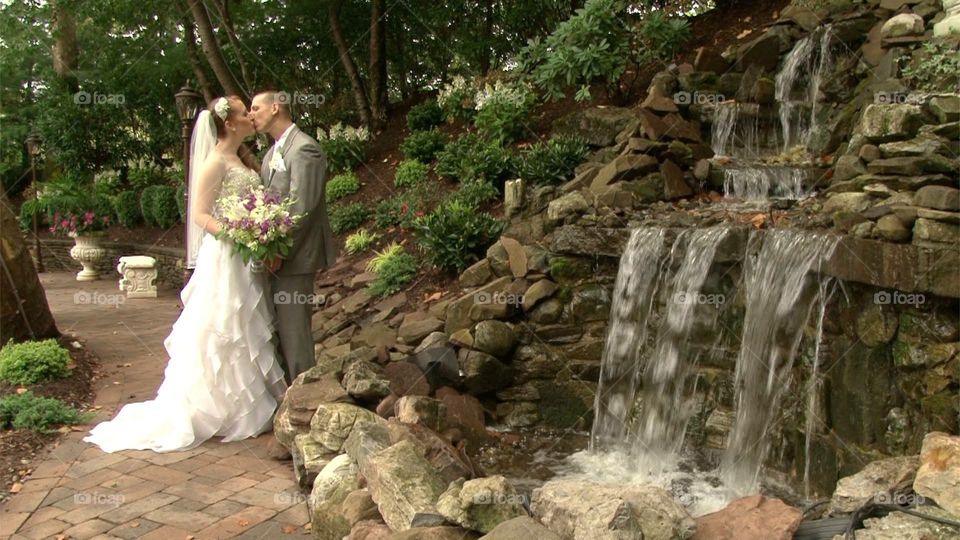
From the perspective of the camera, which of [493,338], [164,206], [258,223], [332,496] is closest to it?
[332,496]

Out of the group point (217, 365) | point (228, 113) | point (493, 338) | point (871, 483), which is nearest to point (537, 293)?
point (493, 338)

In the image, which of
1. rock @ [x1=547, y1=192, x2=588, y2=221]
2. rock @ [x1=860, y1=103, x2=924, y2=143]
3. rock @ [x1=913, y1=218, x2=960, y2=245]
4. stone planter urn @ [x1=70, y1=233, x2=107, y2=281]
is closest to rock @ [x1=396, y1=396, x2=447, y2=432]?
rock @ [x1=547, y1=192, x2=588, y2=221]

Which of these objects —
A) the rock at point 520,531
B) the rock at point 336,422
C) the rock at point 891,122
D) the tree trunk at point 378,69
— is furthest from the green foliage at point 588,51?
the rock at point 520,531

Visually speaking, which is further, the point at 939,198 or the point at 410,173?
the point at 410,173

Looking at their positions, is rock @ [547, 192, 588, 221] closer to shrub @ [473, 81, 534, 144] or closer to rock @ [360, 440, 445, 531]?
shrub @ [473, 81, 534, 144]

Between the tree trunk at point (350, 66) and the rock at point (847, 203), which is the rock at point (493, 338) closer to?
the rock at point (847, 203)

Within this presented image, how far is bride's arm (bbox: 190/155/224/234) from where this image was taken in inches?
222

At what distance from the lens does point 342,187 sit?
41.4 ft

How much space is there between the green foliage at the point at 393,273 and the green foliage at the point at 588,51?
9.43 feet

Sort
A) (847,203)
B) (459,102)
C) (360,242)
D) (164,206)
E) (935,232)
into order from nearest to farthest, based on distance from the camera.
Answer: (935,232), (847,203), (360,242), (459,102), (164,206)

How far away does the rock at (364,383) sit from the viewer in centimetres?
514

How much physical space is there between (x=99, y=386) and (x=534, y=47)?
22.4ft

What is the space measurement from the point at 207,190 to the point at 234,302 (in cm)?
80

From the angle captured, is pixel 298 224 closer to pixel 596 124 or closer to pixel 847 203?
pixel 847 203
